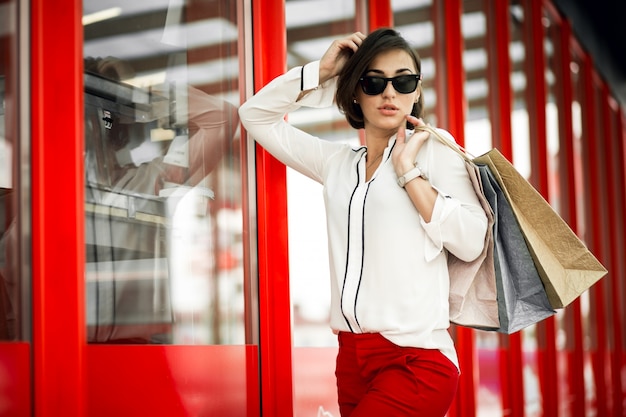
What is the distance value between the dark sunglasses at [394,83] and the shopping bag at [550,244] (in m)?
0.30

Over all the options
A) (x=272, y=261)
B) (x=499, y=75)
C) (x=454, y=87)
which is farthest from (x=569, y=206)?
(x=272, y=261)

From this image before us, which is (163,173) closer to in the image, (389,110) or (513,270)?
(389,110)

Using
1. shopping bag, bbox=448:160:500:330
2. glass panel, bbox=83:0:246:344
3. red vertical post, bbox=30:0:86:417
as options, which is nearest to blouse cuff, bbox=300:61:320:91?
glass panel, bbox=83:0:246:344

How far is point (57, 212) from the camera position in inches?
78.4

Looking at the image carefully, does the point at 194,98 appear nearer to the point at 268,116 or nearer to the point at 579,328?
the point at 268,116

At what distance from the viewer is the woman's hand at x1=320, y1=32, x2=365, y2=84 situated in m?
2.42

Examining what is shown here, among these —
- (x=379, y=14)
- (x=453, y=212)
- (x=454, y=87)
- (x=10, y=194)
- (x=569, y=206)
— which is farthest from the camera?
(x=569, y=206)

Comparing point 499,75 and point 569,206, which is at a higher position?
point 499,75

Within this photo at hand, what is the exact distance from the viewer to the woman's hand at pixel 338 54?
2416 millimetres

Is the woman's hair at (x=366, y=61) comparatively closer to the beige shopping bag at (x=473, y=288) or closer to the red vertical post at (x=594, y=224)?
the beige shopping bag at (x=473, y=288)

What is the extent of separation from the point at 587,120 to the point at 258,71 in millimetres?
6018

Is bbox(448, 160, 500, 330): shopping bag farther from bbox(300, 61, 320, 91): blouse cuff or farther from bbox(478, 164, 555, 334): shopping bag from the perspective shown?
bbox(300, 61, 320, 91): blouse cuff

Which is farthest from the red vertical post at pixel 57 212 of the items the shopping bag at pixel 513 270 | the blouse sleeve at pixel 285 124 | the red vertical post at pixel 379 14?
the red vertical post at pixel 379 14

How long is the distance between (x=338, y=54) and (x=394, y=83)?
0.27 m
